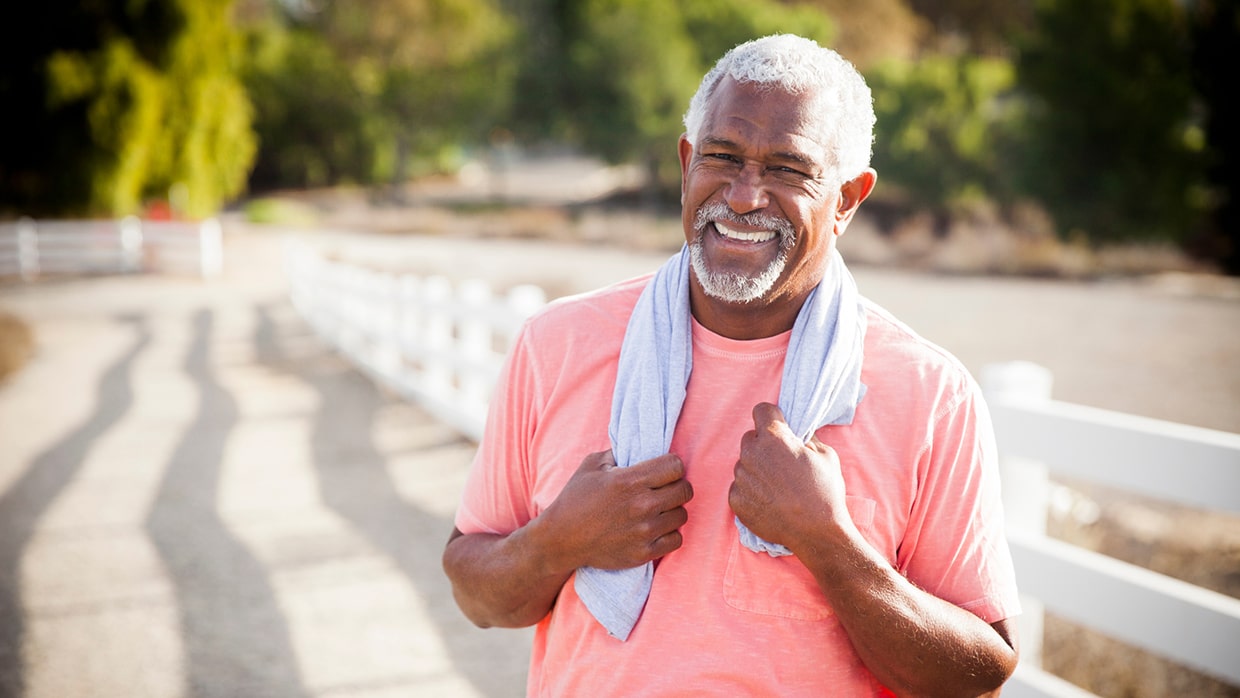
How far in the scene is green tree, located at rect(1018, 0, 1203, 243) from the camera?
944 inches

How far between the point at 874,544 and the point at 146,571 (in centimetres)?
416

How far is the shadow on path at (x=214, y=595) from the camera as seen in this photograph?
389 cm

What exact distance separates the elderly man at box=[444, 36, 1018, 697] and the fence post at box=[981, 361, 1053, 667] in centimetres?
157

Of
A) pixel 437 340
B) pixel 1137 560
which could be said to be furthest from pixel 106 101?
pixel 1137 560

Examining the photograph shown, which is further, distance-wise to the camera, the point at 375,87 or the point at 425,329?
the point at 375,87

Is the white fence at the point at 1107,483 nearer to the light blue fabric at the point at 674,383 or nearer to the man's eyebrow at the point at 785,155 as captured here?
the light blue fabric at the point at 674,383

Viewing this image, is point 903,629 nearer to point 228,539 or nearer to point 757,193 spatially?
point 757,193

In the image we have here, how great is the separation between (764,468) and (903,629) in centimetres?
39

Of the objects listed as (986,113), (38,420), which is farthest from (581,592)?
(986,113)

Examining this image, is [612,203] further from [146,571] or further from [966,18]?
[146,571]

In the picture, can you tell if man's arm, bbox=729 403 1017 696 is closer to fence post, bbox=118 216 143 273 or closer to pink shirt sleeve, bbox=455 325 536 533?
pink shirt sleeve, bbox=455 325 536 533

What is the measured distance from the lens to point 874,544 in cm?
192

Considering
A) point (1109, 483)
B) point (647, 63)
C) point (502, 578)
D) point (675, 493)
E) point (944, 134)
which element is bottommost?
point (944, 134)

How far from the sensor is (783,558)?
1939 mm
